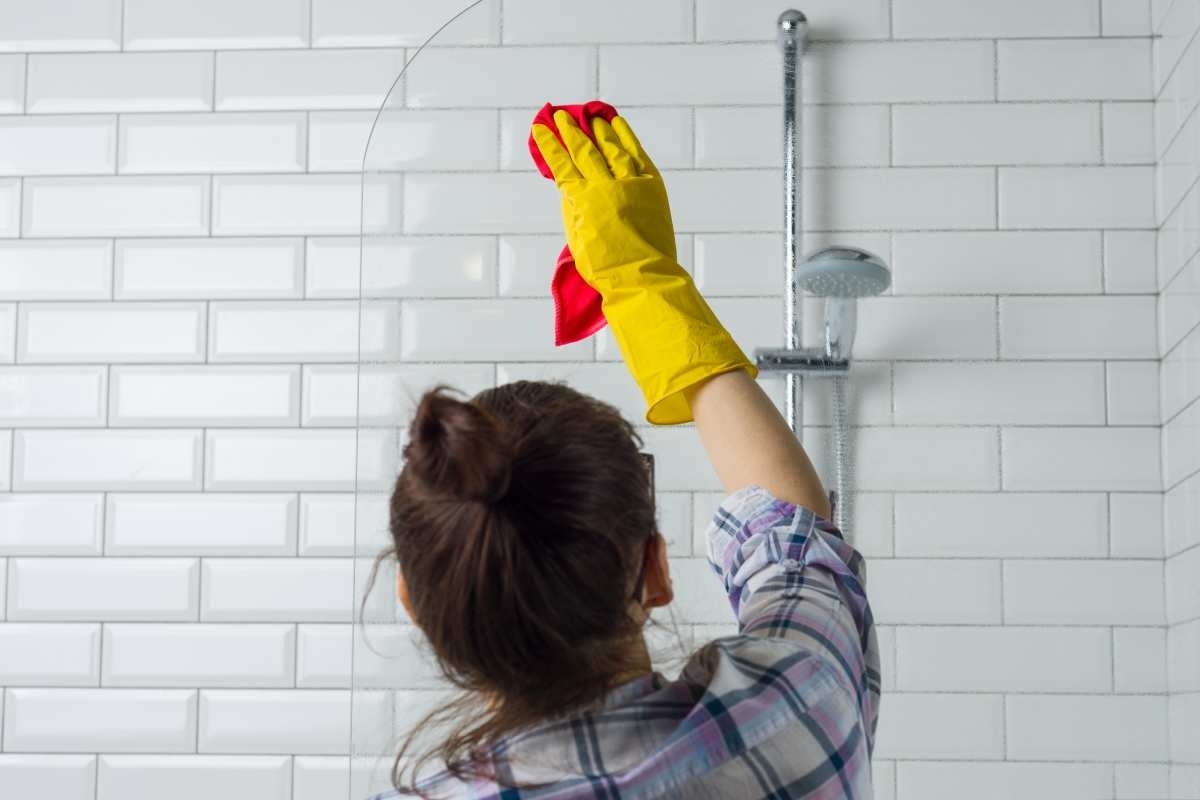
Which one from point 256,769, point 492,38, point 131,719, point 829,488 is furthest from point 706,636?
point 131,719

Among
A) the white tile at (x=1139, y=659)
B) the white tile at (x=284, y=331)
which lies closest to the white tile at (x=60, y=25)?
the white tile at (x=284, y=331)

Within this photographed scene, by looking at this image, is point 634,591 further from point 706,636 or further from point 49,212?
point 49,212

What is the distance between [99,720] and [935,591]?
110cm

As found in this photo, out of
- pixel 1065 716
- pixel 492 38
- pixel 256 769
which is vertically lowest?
pixel 256 769

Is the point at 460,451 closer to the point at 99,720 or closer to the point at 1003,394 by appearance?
the point at 1003,394

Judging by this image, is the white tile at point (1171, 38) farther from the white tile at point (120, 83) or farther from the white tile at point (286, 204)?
the white tile at point (120, 83)

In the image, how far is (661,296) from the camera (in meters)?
0.88

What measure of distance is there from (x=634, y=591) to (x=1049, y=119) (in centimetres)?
64

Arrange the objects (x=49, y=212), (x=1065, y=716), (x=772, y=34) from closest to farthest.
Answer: (x=1065, y=716) → (x=772, y=34) → (x=49, y=212)

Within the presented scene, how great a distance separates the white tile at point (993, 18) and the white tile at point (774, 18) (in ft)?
0.06

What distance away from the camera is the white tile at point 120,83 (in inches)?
73.0

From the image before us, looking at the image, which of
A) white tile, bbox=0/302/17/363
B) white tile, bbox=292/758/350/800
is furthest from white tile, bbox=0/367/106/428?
white tile, bbox=292/758/350/800

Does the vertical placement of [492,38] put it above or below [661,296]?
above

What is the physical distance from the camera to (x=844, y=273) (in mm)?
1154
